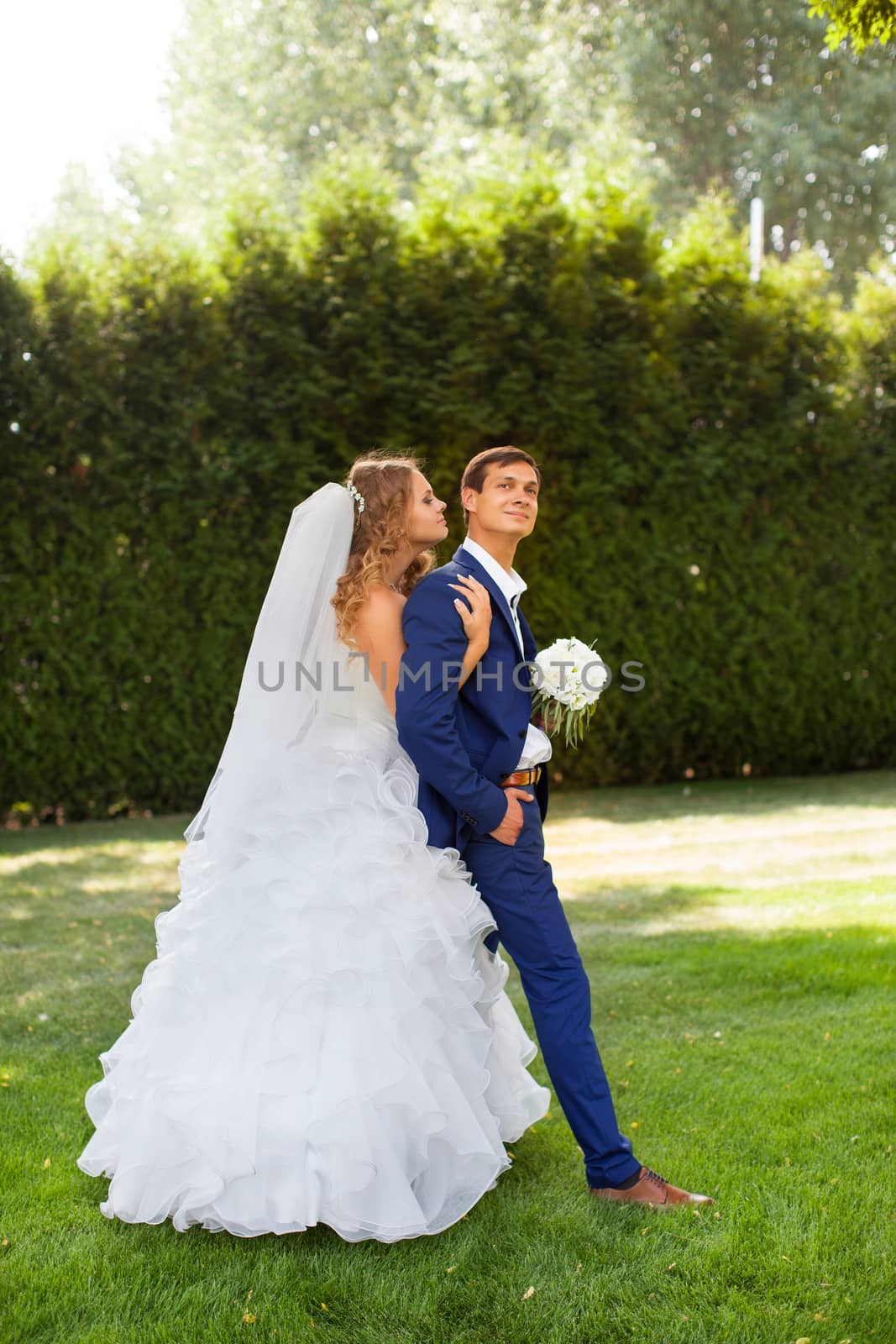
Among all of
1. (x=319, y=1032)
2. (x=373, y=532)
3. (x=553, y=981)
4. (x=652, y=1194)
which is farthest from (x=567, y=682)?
(x=652, y=1194)

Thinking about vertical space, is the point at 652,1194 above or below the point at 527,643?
below

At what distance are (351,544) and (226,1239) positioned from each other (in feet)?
6.18

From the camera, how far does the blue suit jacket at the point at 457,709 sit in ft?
9.49

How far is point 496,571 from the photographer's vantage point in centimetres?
313

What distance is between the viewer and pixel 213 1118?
2836 mm

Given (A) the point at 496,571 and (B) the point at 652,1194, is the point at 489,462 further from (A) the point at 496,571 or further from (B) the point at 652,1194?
(B) the point at 652,1194

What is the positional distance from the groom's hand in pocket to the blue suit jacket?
30 mm

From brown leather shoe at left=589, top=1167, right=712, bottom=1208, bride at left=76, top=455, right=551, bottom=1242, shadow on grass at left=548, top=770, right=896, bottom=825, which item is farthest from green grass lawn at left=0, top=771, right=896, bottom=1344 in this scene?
shadow on grass at left=548, top=770, right=896, bottom=825

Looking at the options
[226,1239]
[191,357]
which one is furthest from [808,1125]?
[191,357]

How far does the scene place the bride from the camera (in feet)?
9.17

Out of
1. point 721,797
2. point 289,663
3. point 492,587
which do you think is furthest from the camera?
point 721,797

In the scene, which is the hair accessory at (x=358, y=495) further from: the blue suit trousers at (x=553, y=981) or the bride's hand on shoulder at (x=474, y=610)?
the blue suit trousers at (x=553, y=981)

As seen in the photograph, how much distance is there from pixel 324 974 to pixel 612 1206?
0.98m

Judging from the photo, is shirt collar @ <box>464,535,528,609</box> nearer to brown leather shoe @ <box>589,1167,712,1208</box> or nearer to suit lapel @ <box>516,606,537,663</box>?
suit lapel @ <box>516,606,537,663</box>
